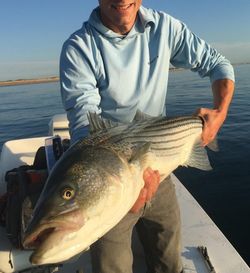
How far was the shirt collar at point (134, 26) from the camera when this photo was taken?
3.55 m

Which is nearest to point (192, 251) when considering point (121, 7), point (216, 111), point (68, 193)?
point (216, 111)

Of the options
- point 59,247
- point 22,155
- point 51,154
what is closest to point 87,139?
point 59,247

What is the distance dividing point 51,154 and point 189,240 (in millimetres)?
1889

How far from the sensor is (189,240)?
4383 millimetres

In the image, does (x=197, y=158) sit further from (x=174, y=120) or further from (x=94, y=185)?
(x=94, y=185)

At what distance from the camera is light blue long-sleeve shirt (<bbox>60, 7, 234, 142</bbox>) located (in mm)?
3385

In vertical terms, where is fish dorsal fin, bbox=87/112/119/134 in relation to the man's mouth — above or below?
below

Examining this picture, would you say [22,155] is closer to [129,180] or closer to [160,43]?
[160,43]

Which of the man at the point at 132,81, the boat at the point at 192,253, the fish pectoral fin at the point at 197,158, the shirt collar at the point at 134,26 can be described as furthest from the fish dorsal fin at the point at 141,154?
the boat at the point at 192,253

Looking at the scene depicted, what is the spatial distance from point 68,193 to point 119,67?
157cm

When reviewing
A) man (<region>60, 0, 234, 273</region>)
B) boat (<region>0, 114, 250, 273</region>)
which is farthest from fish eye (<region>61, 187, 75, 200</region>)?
boat (<region>0, 114, 250, 273</region>)

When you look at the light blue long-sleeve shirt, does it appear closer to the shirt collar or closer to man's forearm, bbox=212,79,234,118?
the shirt collar

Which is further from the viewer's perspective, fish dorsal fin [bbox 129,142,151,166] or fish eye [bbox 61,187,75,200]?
fish dorsal fin [bbox 129,142,151,166]

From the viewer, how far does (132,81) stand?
360 cm
